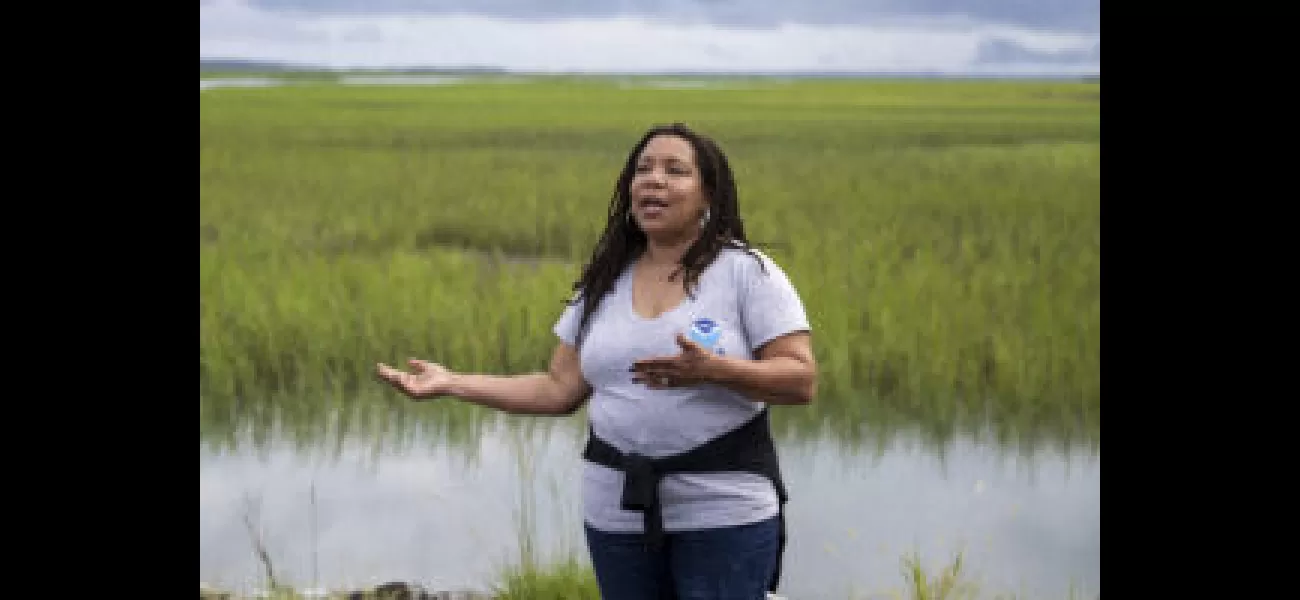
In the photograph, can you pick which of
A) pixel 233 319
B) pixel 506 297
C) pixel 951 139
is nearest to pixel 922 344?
pixel 506 297

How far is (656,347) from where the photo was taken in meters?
Result: 2.63

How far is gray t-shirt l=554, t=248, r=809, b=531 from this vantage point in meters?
2.63

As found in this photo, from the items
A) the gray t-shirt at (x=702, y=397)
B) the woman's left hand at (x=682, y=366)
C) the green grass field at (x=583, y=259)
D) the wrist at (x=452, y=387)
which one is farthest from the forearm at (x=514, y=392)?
the green grass field at (x=583, y=259)

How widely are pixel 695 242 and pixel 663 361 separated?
329 mm

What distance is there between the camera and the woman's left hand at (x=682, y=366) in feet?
8.07

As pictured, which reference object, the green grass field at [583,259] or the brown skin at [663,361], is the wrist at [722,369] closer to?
the brown skin at [663,361]

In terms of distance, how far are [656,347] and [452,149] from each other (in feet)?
47.2

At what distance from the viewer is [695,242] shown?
108 inches

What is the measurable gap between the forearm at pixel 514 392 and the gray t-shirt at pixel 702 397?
0.86ft

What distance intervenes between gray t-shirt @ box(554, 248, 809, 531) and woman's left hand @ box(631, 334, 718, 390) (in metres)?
0.09

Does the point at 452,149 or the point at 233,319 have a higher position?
the point at 452,149

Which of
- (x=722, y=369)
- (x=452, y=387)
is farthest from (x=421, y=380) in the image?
(x=722, y=369)
